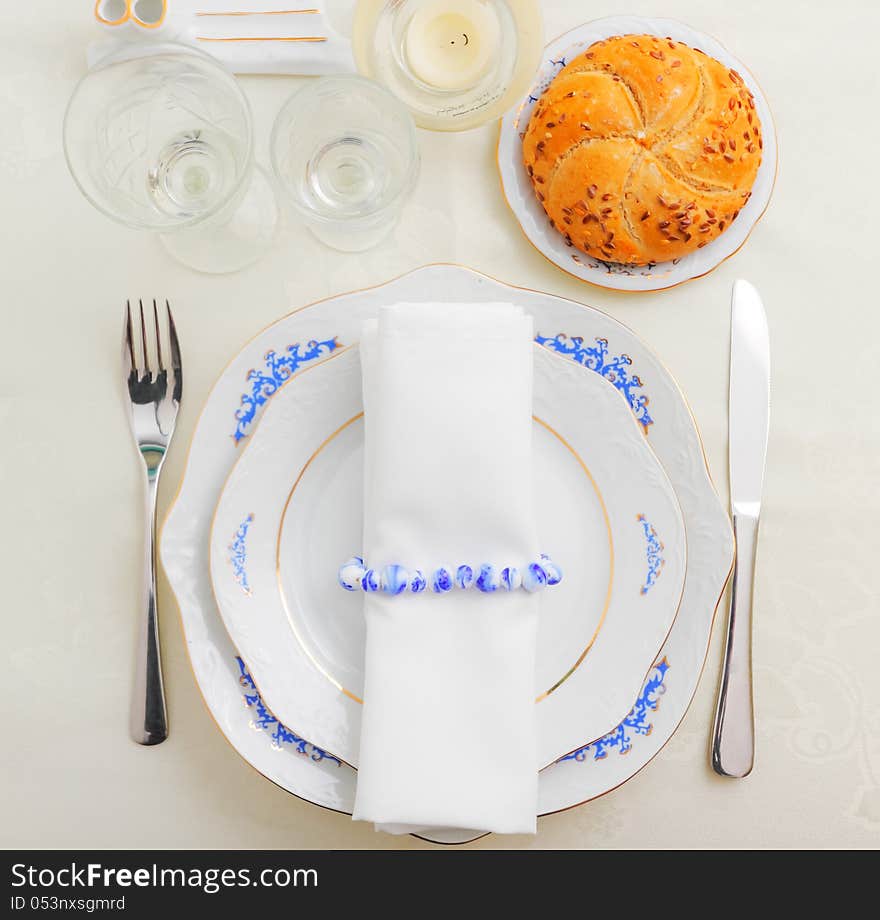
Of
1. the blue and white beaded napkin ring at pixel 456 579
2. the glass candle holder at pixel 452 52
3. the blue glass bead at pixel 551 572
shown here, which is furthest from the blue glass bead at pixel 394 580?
the glass candle holder at pixel 452 52

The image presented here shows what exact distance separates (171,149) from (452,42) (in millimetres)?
263

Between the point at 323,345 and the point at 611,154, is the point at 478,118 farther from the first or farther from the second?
the point at 323,345

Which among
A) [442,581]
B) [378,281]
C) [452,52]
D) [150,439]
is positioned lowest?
[442,581]

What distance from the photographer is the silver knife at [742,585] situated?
67 cm

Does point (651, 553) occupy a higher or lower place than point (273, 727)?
higher

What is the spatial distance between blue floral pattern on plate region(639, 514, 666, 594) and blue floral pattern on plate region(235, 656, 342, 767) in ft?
0.98

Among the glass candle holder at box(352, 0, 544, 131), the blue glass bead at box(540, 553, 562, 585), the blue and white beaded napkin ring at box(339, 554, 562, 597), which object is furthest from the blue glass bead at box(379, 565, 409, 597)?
the glass candle holder at box(352, 0, 544, 131)

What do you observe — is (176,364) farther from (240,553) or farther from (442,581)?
(442,581)

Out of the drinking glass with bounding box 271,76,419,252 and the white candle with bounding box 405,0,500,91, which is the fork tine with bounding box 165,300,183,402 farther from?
the white candle with bounding box 405,0,500,91

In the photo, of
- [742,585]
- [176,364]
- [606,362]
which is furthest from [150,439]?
[742,585]

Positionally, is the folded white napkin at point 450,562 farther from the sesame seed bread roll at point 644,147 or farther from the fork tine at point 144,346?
the fork tine at point 144,346

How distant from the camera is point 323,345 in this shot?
64 centimetres

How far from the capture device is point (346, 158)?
674 mm
